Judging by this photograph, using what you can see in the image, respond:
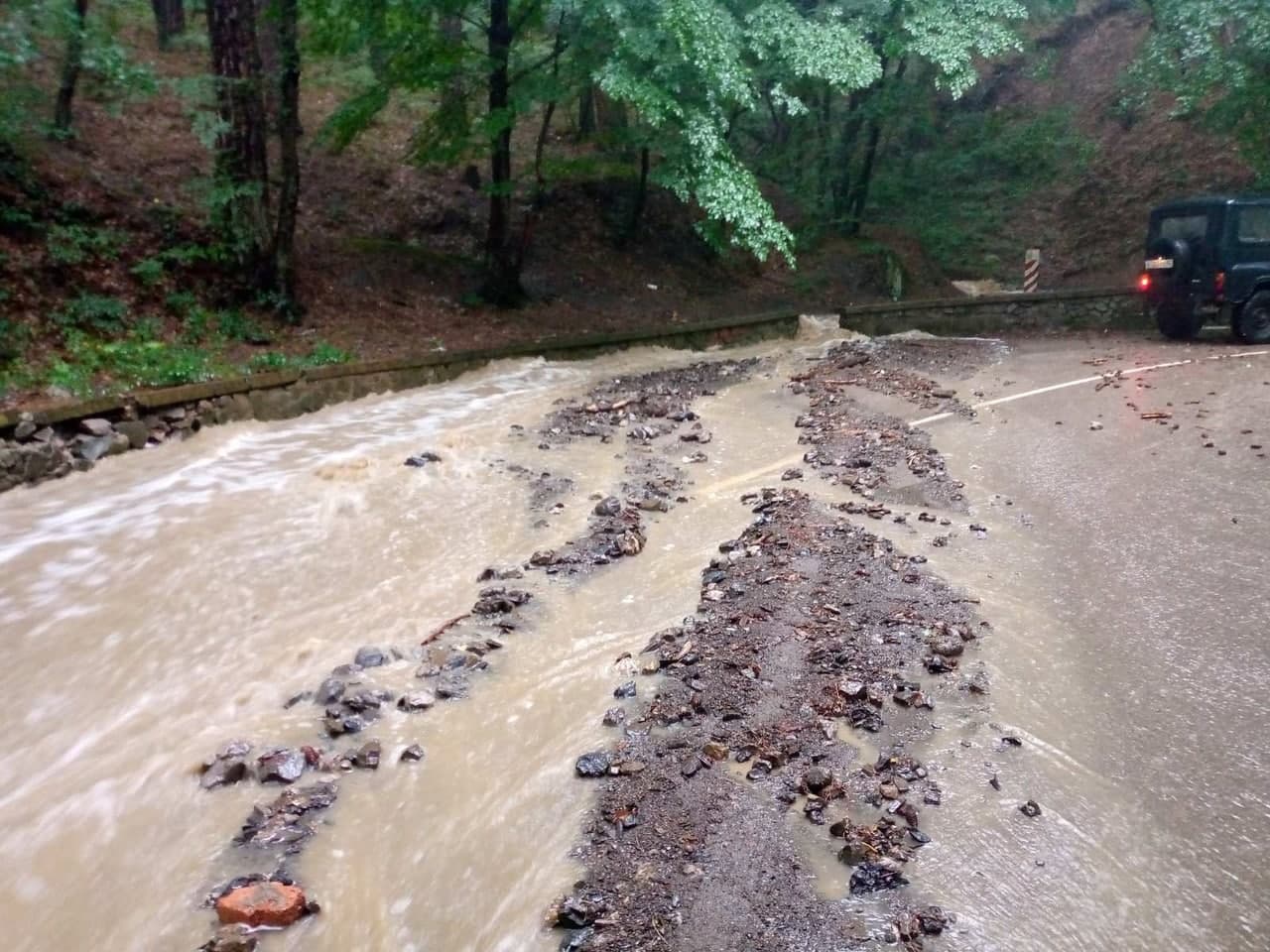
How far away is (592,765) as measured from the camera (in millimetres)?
4188

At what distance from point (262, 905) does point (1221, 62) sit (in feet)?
59.9

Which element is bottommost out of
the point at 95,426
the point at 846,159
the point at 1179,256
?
the point at 95,426

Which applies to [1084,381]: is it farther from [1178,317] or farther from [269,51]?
[269,51]

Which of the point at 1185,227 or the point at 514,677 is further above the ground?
the point at 1185,227

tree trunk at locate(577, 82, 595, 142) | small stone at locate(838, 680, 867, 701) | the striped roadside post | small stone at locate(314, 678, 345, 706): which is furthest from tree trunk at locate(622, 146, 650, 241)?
small stone at locate(838, 680, 867, 701)

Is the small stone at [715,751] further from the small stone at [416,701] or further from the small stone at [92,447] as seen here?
the small stone at [92,447]

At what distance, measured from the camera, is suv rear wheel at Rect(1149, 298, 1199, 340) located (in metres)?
14.2

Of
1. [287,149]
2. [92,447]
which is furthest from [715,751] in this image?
[287,149]

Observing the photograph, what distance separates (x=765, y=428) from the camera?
10.3m

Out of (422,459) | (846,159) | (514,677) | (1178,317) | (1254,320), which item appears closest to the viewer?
(514,677)

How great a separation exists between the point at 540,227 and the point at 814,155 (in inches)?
295

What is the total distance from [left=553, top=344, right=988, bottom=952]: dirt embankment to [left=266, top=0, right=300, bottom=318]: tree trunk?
27.3 feet

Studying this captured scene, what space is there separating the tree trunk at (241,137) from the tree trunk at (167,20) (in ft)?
28.5

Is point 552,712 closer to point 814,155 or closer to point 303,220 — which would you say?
point 303,220
